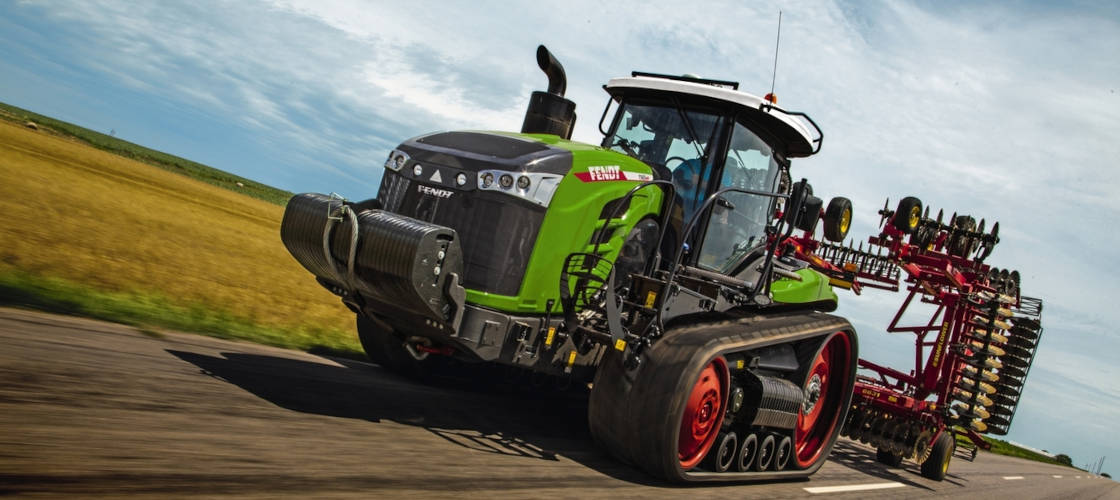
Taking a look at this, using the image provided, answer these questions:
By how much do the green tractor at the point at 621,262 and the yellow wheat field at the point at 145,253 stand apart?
4.74 metres

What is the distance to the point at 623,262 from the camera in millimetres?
5840

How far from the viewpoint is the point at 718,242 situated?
6578mm

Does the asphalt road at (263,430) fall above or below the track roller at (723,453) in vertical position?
below

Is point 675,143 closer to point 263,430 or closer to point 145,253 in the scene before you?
point 263,430

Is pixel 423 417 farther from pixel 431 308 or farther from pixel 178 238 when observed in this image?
pixel 178 238

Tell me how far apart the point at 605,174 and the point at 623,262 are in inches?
26.4

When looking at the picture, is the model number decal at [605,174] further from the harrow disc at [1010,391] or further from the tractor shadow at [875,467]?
the harrow disc at [1010,391]

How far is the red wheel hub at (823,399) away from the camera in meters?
7.40

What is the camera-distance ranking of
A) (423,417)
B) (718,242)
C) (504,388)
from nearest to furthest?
(423,417) → (718,242) → (504,388)

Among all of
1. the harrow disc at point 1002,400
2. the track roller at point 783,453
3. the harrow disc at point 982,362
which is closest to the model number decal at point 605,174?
the track roller at point 783,453

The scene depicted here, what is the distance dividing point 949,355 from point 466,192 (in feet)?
26.4

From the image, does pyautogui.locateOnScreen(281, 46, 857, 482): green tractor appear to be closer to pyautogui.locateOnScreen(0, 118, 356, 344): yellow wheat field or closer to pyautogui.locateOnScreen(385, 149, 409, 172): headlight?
pyautogui.locateOnScreen(385, 149, 409, 172): headlight

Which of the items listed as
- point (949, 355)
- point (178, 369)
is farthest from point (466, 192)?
point (949, 355)

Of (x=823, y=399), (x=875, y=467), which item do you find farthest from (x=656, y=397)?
(x=875, y=467)
